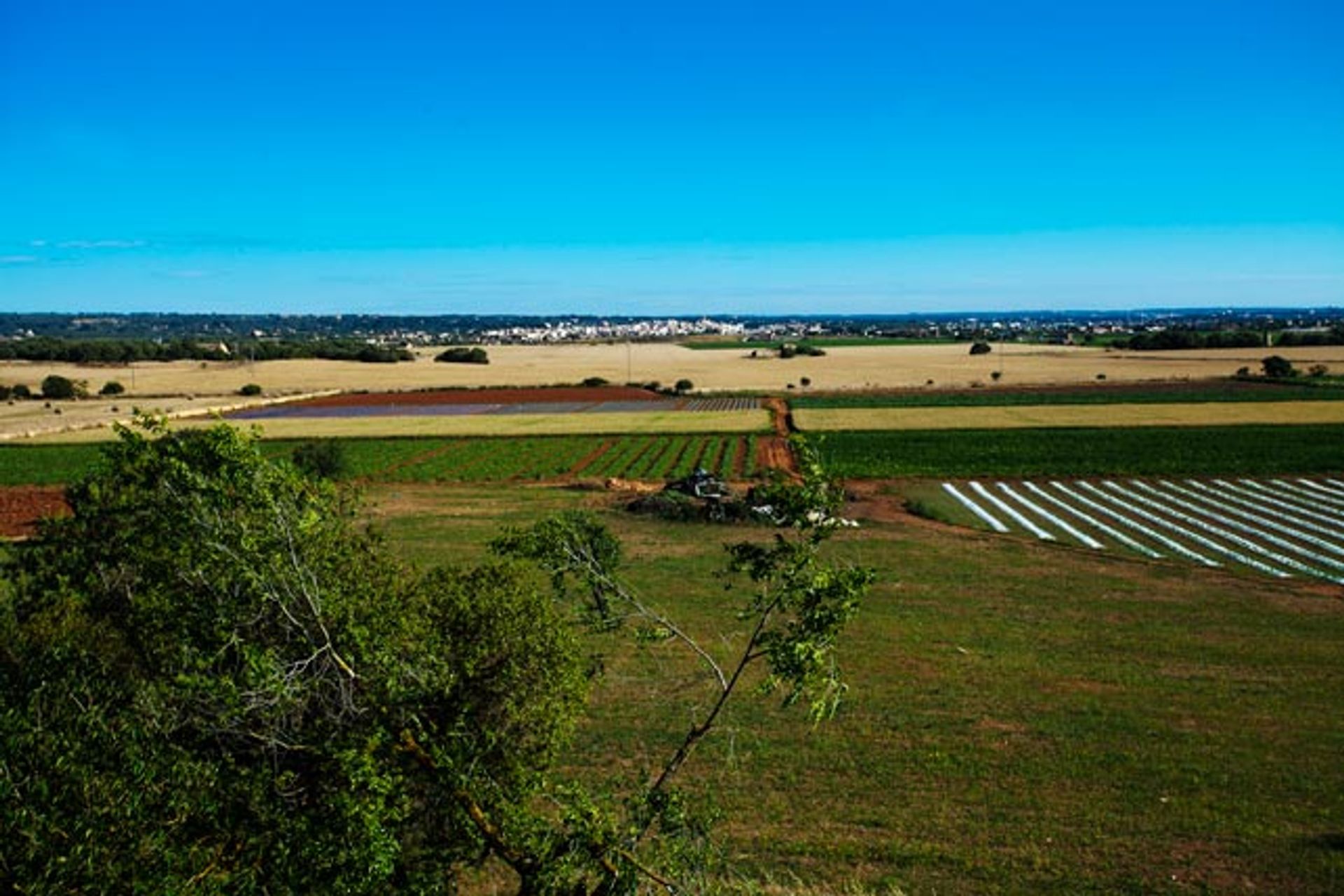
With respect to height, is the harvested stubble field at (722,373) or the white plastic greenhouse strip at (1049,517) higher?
the harvested stubble field at (722,373)

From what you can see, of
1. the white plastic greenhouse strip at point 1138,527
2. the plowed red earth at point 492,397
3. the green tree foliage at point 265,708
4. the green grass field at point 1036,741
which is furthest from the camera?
the plowed red earth at point 492,397

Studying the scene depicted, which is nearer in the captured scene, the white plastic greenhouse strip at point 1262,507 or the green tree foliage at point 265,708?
the green tree foliage at point 265,708

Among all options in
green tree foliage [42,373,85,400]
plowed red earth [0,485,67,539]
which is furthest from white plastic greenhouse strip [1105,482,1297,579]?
green tree foliage [42,373,85,400]

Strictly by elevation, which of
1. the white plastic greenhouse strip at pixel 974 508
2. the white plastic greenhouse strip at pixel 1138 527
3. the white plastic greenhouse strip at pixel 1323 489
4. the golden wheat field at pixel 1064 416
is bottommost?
the white plastic greenhouse strip at pixel 974 508

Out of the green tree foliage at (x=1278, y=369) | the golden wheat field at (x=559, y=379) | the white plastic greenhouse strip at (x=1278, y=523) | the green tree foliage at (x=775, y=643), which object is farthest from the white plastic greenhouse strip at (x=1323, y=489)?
the green tree foliage at (x=1278, y=369)

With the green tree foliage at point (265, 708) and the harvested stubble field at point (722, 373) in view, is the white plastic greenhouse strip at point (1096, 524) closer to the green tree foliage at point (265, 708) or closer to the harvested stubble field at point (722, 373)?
the green tree foliage at point (265, 708)

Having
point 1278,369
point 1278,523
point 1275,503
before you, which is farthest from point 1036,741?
point 1278,369
